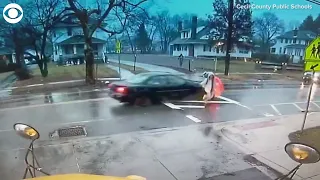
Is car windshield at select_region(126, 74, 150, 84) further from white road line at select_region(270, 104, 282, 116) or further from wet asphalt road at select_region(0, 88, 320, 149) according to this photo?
white road line at select_region(270, 104, 282, 116)

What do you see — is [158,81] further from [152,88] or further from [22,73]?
[22,73]

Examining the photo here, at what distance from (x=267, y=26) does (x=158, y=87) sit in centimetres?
187

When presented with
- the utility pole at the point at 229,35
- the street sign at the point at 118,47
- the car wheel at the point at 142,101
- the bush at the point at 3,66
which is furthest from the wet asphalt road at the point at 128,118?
the utility pole at the point at 229,35

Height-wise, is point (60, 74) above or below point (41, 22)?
below

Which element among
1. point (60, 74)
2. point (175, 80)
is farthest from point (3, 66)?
point (175, 80)

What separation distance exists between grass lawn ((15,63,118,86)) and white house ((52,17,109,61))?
0.46ft

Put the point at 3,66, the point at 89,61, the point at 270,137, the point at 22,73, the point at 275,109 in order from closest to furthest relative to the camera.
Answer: the point at 3,66 < the point at 22,73 < the point at 89,61 < the point at 270,137 < the point at 275,109

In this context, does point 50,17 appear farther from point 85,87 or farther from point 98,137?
point 98,137

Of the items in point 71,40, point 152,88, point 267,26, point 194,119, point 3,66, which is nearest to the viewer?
point 3,66

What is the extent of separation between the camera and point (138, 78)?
442cm

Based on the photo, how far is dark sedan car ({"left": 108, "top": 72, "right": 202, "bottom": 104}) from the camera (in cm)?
439

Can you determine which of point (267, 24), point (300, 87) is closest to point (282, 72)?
point (300, 87)

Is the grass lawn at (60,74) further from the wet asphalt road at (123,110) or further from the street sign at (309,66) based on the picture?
the street sign at (309,66)

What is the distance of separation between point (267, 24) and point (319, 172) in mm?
2166
